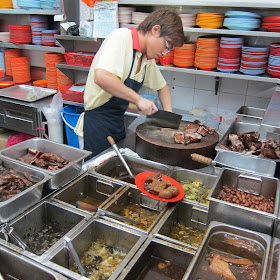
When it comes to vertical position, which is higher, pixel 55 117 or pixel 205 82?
pixel 205 82

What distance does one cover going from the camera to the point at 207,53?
326 centimetres

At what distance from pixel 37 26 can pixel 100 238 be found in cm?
382

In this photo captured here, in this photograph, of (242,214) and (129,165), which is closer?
(242,214)

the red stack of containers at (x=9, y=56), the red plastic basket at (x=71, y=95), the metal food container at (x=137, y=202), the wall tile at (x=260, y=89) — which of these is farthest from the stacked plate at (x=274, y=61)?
the red stack of containers at (x=9, y=56)

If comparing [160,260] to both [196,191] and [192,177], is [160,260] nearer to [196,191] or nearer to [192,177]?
[196,191]

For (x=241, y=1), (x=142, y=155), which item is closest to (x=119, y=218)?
(x=142, y=155)

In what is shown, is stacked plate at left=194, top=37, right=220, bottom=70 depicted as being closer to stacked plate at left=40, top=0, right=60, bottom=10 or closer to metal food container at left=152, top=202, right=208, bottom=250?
metal food container at left=152, top=202, right=208, bottom=250

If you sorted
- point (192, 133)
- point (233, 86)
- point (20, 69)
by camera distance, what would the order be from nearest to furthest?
point (192, 133) → point (233, 86) → point (20, 69)

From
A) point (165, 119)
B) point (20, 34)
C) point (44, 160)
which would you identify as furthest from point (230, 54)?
point (20, 34)

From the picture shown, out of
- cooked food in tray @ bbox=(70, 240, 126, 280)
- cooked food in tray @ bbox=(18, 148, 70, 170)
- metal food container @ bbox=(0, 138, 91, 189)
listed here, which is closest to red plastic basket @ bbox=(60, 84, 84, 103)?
metal food container @ bbox=(0, 138, 91, 189)

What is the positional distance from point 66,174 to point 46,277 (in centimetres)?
72

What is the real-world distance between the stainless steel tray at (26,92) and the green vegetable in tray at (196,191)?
112 inches

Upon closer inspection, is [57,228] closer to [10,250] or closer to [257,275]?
[10,250]

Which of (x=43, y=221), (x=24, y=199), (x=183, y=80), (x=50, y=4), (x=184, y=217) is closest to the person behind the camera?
(x=24, y=199)
